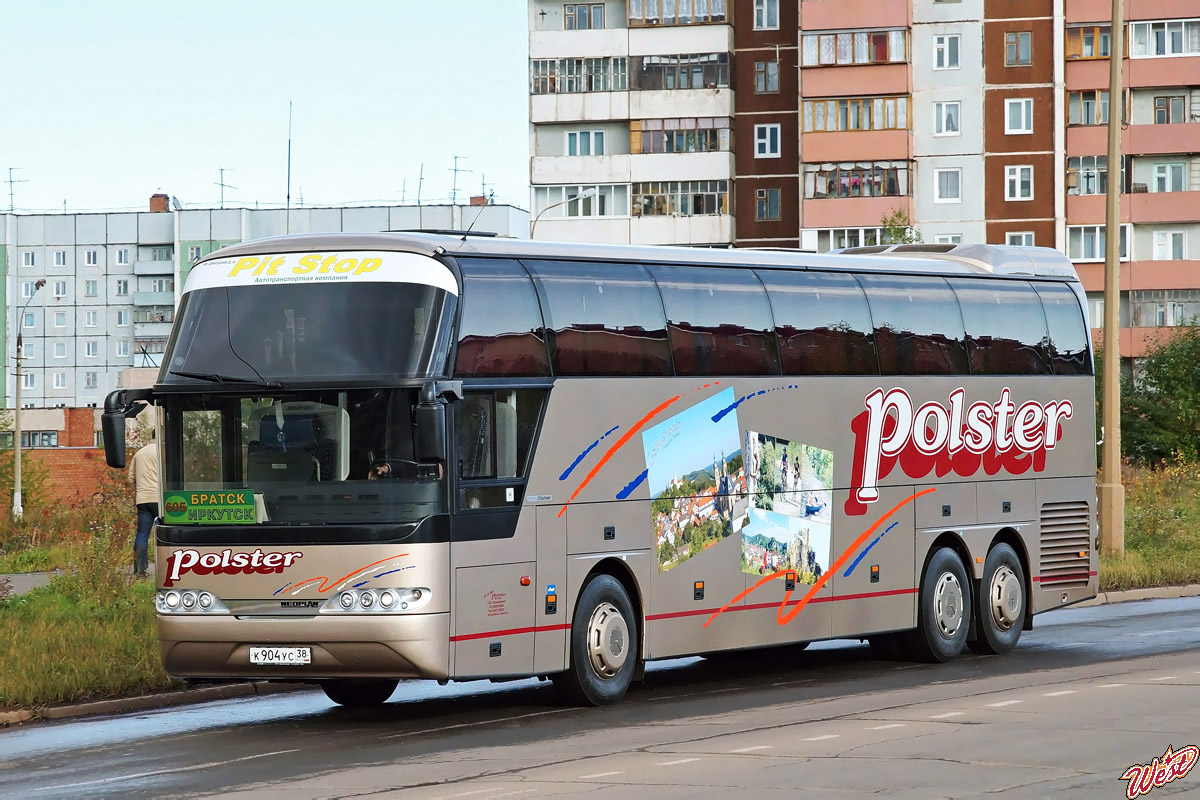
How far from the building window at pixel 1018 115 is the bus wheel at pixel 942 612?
59485 millimetres

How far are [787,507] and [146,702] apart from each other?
233 inches

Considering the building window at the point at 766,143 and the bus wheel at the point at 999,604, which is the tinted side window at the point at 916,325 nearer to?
the bus wheel at the point at 999,604

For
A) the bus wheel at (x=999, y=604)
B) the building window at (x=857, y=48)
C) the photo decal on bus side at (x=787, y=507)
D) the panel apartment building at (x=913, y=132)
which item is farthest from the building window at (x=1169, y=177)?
the photo decal on bus side at (x=787, y=507)

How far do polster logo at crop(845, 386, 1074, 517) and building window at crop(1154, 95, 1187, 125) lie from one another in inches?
2343

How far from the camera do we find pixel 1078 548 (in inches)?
822

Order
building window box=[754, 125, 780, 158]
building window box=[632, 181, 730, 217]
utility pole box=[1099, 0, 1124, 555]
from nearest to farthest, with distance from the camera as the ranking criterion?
1. utility pole box=[1099, 0, 1124, 555]
2. building window box=[632, 181, 730, 217]
3. building window box=[754, 125, 780, 158]

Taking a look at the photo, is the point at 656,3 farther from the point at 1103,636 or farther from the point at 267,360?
the point at 267,360

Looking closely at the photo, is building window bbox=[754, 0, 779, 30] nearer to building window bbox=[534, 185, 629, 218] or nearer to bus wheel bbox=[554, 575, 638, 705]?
building window bbox=[534, 185, 629, 218]

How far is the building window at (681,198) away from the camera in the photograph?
259 ft

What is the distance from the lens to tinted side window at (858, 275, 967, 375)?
61.2ft

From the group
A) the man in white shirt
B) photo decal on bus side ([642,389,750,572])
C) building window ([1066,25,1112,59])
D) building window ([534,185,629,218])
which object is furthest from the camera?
building window ([534,185,629,218])

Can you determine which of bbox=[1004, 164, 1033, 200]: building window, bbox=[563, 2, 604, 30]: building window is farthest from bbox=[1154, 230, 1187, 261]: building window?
bbox=[563, 2, 604, 30]: building window

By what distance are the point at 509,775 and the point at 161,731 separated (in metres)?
4.08

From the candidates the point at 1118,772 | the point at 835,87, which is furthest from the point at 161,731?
the point at 835,87
